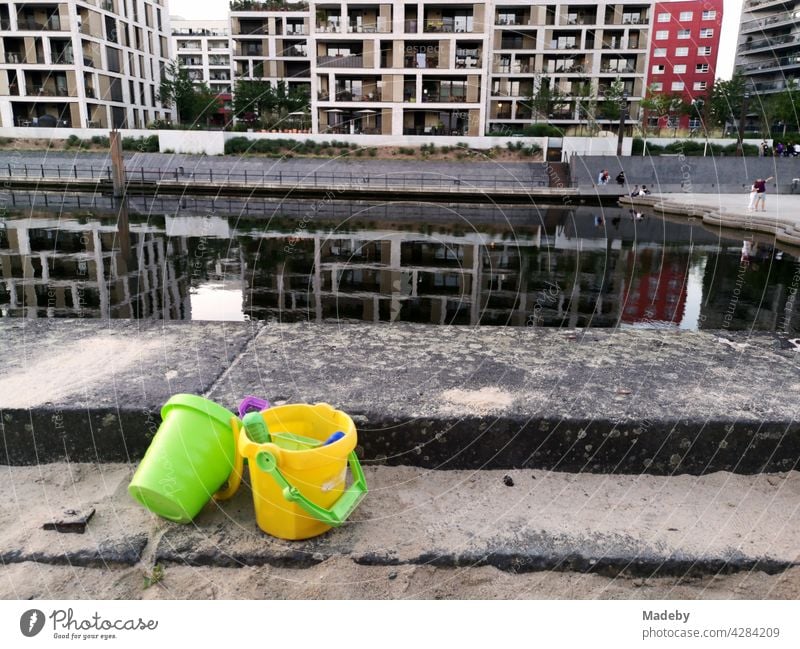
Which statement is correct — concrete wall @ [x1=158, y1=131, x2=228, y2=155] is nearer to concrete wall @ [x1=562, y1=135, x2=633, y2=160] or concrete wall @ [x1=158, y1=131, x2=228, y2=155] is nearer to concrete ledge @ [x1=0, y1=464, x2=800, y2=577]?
concrete wall @ [x1=562, y1=135, x2=633, y2=160]

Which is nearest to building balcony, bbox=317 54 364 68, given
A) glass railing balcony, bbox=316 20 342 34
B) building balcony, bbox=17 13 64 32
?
glass railing balcony, bbox=316 20 342 34

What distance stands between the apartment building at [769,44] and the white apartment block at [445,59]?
19449mm

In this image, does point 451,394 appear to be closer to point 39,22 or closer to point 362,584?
point 362,584

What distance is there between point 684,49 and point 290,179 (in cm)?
5683

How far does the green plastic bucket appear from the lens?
104 inches

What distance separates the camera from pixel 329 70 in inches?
1676

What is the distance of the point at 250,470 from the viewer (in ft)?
8.83

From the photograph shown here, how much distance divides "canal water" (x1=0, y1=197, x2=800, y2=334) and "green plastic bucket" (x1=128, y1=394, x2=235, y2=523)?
723 centimetres

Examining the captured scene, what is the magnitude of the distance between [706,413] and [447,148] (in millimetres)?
39528

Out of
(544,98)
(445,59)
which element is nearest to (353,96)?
(445,59)

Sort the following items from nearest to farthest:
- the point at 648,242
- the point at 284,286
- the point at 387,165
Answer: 1. the point at 284,286
2. the point at 648,242
3. the point at 387,165

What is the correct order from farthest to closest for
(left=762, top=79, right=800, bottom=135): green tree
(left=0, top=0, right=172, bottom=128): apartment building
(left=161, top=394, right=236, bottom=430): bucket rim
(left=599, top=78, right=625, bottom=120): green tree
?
(left=762, top=79, right=800, bottom=135): green tree
(left=599, top=78, right=625, bottom=120): green tree
(left=0, top=0, right=172, bottom=128): apartment building
(left=161, top=394, right=236, bottom=430): bucket rim
